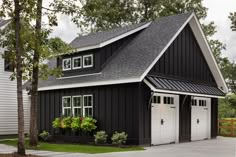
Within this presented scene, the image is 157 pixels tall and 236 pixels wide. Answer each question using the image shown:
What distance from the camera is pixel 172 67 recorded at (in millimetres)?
21438

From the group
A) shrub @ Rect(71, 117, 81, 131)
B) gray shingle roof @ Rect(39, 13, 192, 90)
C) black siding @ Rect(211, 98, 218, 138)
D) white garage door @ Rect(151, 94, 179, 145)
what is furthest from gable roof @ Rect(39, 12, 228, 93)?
black siding @ Rect(211, 98, 218, 138)

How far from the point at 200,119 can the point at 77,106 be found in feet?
23.1

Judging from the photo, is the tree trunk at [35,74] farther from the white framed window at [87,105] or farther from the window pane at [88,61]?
the window pane at [88,61]

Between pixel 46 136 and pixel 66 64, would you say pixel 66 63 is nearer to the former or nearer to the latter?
pixel 66 64

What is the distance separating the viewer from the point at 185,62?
22.7 meters

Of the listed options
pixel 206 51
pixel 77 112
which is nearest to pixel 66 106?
pixel 77 112

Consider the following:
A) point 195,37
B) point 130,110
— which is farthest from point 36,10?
point 195,37

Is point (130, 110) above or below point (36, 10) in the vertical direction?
below

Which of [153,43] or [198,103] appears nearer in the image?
[153,43]

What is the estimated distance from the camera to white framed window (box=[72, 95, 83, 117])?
21.5 m

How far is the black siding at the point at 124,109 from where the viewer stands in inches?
741

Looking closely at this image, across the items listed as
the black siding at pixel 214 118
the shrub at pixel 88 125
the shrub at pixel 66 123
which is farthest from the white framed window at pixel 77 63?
the black siding at pixel 214 118

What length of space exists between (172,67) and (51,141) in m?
7.39

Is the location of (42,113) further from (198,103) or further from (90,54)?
(198,103)
